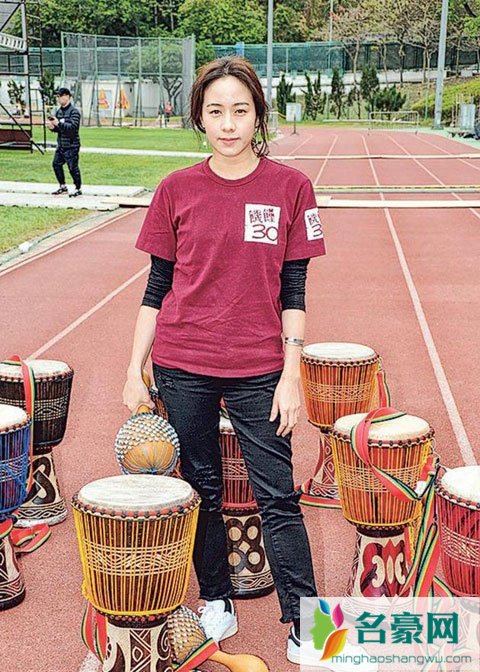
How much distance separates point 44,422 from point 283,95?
183 ft

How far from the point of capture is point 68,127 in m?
16.4

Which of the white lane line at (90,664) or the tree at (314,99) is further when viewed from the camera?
the tree at (314,99)

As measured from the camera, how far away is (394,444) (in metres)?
Answer: 3.56

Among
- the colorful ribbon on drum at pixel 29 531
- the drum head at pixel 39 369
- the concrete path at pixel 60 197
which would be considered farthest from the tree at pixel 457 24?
the colorful ribbon on drum at pixel 29 531

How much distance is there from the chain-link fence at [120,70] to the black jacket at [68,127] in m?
25.1

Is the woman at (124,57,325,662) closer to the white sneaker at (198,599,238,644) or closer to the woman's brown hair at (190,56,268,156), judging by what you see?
the woman's brown hair at (190,56,268,156)

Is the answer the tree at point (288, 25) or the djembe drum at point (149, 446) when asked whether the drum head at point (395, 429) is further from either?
the tree at point (288, 25)

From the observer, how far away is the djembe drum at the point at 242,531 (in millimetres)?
3828

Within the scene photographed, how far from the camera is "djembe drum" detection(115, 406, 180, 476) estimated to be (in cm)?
333

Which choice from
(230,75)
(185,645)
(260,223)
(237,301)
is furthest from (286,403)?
(230,75)

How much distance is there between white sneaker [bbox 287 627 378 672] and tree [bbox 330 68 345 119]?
199 feet

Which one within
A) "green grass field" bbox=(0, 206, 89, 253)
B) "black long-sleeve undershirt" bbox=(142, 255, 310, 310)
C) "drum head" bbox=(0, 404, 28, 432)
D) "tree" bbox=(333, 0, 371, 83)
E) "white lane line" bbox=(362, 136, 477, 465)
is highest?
"tree" bbox=(333, 0, 371, 83)

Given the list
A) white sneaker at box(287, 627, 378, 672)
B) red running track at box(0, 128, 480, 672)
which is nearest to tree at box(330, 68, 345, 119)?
red running track at box(0, 128, 480, 672)

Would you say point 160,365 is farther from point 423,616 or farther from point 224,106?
point 423,616
